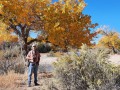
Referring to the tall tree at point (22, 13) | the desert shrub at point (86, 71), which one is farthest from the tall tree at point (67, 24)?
the desert shrub at point (86, 71)

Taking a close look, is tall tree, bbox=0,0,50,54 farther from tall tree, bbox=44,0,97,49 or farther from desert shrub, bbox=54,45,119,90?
desert shrub, bbox=54,45,119,90

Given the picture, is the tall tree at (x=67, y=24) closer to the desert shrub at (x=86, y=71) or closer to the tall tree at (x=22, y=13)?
the tall tree at (x=22, y=13)

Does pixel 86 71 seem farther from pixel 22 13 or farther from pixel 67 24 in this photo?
pixel 67 24

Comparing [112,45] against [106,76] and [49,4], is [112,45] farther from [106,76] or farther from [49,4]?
[106,76]

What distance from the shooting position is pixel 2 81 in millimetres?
13188

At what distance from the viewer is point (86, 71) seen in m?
8.97

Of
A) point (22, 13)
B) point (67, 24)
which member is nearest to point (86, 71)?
point (22, 13)

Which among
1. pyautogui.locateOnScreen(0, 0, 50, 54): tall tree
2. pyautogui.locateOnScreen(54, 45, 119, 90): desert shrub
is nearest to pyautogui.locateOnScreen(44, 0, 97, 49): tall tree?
pyautogui.locateOnScreen(0, 0, 50, 54): tall tree

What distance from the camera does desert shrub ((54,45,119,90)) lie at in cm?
859

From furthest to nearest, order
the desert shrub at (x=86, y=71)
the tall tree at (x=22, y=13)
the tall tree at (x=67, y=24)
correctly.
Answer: the tall tree at (x=67, y=24)
the tall tree at (x=22, y=13)
the desert shrub at (x=86, y=71)

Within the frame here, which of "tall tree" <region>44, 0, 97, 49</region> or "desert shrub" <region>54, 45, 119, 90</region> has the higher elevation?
"tall tree" <region>44, 0, 97, 49</region>

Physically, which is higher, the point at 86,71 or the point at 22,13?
the point at 22,13

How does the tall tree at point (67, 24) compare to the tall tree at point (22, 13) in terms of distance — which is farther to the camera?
the tall tree at point (67, 24)

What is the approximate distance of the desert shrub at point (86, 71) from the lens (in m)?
8.59
